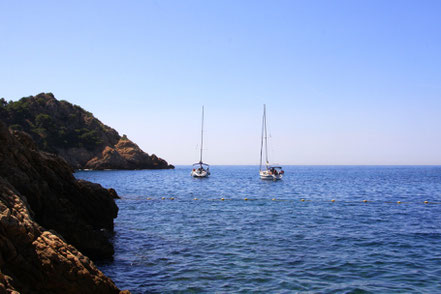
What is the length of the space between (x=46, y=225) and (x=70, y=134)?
119 m

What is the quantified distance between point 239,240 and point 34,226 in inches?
461

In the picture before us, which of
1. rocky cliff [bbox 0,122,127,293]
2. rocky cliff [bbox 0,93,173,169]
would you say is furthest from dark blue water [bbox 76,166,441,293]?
rocky cliff [bbox 0,93,173,169]

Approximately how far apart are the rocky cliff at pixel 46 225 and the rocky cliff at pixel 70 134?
93.3 metres

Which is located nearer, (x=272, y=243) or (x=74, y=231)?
(x=74, y=231)

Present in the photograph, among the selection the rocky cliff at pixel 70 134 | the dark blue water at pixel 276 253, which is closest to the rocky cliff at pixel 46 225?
the dark blue water at pixel 276 253

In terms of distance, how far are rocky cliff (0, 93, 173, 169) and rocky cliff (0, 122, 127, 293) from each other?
306ft

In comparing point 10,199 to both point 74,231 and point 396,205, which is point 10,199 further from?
point 396,205

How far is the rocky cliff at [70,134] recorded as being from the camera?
11025cm

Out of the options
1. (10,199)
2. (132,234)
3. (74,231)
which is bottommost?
(132,234)

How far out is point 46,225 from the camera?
14156 mm

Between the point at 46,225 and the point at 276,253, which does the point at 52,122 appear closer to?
the point at 46,225

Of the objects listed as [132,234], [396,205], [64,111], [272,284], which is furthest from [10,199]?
[64,111]

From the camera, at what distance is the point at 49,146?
10938 cm

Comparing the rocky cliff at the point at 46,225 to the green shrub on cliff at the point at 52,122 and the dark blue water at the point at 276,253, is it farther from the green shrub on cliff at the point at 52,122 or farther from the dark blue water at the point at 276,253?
the green shrub on cliff at the point at 52,122
